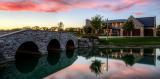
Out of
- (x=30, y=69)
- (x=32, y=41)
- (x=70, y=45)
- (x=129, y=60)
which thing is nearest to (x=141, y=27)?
(x=70, y=45)

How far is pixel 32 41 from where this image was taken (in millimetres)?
37312

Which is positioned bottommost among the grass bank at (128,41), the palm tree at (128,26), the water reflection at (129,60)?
the water reflection at (129,60)

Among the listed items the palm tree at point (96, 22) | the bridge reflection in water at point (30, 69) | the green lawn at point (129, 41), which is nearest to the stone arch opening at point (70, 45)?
the green lawn at point (129, 41)

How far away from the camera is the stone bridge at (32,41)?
3070 cm

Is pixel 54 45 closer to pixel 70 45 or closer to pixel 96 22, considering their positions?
pixel 70 45

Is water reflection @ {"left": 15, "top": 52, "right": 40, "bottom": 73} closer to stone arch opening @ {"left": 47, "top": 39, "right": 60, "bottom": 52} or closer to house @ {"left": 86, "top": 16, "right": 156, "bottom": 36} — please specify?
stone arch opening @ {"left": 47, "top": 39, "right": 60, "bottom": 52}

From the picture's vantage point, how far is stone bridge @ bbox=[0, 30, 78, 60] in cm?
3070

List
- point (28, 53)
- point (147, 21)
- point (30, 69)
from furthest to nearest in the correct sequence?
point (147, 21) < point (28, 53) < point (30, 69)

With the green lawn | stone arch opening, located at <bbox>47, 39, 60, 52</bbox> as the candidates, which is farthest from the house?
stone arch opening, located at <bbox>47, 39, 60, 52</bbox>

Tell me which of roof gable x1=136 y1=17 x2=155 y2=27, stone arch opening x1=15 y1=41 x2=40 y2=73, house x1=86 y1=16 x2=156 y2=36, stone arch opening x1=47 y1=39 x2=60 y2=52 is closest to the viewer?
stone arch opening x1=15 y1=41 x2=40 y2=73

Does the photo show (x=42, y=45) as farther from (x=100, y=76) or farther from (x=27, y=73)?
(x=100, y=76)

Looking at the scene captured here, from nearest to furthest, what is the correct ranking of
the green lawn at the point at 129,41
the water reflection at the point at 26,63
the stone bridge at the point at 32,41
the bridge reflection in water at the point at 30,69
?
the bridge reflection in water at the point at 30,69, the water reflection at the point at 26,63, the stone bridge at the point at 32,41, the green lawn at the point at 129,41

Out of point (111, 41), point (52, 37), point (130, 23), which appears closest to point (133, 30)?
point (130, 23)

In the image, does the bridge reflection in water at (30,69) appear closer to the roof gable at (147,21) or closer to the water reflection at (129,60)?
the water reflection at (129,60)
